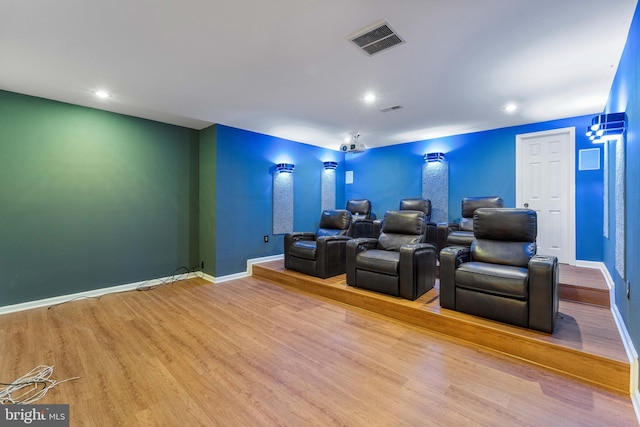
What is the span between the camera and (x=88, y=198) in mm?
3711

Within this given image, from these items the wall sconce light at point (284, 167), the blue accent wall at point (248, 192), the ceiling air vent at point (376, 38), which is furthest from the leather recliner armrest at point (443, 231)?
the ceiling air vent at point (376, 38)

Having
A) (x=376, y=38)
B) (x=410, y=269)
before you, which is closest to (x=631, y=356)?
(x=410, y=269)

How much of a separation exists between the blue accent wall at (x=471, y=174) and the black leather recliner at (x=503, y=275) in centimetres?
214

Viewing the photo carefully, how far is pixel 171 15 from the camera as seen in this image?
76.5 inches

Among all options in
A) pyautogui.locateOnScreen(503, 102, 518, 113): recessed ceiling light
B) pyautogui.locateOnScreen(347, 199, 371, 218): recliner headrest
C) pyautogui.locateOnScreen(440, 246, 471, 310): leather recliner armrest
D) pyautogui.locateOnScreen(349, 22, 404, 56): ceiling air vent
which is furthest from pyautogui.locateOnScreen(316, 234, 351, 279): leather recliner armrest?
pyautogui.locateOnScreen(503, 102, 518, 113): recessed ceiling light

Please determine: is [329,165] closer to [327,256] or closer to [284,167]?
[284,167]

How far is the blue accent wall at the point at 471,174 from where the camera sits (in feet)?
13.2

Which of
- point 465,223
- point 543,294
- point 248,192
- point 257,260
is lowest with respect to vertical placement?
point 257,260

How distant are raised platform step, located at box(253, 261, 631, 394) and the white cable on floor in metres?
2.65

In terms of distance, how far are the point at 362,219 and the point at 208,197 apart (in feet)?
9.15

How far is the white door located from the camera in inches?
164

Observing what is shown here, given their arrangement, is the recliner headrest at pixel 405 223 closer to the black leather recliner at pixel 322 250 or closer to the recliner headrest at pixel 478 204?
the black leather recliner at pixel 322 250

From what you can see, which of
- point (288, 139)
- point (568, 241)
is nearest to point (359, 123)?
point (288, 139)

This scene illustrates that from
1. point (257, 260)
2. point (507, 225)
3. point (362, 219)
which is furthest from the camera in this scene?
point (362, 219)
